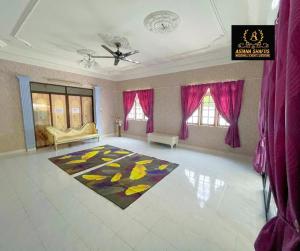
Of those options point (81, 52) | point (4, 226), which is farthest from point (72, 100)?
point (4, 226)

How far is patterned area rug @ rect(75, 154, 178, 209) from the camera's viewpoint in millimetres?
2334

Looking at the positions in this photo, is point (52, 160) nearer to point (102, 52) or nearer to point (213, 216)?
point (102, 52)

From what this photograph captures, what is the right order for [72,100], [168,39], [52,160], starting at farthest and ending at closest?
[72,100], [52,160], [168,39]

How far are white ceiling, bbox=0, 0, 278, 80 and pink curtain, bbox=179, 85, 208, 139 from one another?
0.70 m

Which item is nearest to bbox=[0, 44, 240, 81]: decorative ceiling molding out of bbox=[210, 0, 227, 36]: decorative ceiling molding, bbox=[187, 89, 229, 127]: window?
bbox=[187, 89, 229, 127]: window

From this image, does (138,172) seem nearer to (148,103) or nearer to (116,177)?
(116,177)

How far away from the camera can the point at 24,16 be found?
8.21 ft

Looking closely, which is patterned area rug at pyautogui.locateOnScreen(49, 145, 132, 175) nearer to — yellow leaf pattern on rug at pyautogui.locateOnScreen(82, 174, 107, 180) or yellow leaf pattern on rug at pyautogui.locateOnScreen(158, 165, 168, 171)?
yellow leaf pattern on rug at pyautogui.locateOnScreen(82, 174, 107, 180)

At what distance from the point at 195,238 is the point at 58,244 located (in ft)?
4.87

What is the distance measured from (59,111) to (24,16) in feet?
10.8

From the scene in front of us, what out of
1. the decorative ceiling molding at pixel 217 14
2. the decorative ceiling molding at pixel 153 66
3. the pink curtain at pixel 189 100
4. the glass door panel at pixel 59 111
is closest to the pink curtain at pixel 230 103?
the pink curtain at pixel 189 100

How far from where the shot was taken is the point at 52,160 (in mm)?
3750

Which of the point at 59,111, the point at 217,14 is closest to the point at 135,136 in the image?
the point at 59,111

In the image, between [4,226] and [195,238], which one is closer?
[195,238]
